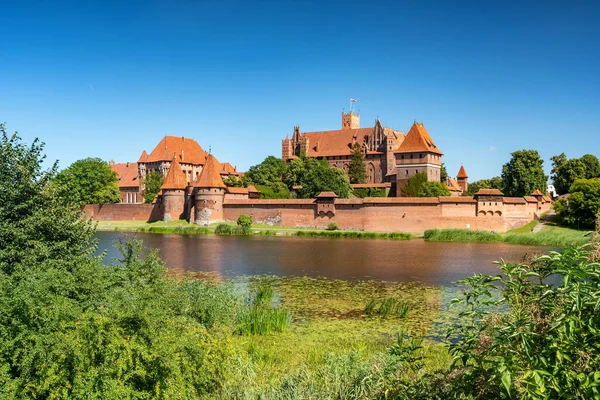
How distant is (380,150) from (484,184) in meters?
13.0

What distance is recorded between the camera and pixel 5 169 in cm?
987

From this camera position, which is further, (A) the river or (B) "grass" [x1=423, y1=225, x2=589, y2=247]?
(B) "grass" [x1=423, y1=225, x2=589, y2=247]

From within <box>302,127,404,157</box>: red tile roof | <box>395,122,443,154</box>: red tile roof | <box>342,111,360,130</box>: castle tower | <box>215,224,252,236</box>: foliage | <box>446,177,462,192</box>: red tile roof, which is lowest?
<box>215,224,252,236</box>: foliage

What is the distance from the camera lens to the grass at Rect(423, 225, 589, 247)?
96.5ft

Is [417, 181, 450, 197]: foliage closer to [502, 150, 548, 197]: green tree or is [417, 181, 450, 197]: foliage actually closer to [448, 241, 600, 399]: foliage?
[502, 150, 548, 197]: green tree

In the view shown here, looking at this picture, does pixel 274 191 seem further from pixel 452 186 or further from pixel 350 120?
pixel 350 120

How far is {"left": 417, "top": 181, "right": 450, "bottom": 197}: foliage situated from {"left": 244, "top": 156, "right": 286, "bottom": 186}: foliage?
1532 cm

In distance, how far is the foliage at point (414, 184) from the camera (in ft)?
146

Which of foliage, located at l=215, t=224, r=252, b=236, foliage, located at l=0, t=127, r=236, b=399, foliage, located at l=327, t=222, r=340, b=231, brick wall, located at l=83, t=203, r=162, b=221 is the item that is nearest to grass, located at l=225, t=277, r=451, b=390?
foliage, located at l=0, t=127, r=236, b=399

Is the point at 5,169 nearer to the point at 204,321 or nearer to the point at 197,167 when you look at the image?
the point at 204,321

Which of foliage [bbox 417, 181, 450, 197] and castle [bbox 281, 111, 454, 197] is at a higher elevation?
castle [bbox 281, 111, 454, 197]

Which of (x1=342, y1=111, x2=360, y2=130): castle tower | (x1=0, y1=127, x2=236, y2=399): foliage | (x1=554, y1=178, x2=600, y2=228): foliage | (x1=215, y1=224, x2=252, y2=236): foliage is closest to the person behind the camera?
(x1=0, y1=127, x2=236, y2=399): foliage

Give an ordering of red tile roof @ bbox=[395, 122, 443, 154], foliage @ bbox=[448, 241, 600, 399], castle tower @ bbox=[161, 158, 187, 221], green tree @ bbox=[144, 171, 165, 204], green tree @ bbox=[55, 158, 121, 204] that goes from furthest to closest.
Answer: green tree @ bbox=[55, 158, 121, 204] < green tree @ bbox=[144, 171, 165, 204] < red tile roof @ bbox=[395, 122, 443, 154] < castle tower @ bbox=[161, 158, 187, 221] < foliage @ bbox=[448, 241, 600, 399]

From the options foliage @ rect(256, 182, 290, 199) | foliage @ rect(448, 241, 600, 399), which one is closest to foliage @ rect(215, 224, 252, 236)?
foliage @ rect(256, 182, 290, 199)
